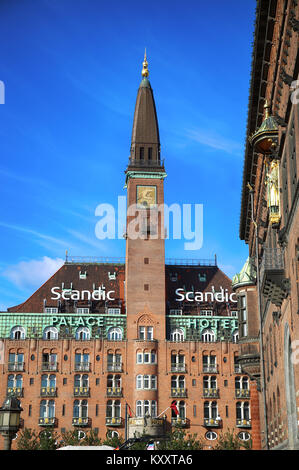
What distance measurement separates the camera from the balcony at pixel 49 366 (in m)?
91.6

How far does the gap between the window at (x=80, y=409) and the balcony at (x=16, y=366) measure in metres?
8.59

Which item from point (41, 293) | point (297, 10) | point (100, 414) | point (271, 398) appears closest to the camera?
point (297, 10)

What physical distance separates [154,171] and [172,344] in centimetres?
2554

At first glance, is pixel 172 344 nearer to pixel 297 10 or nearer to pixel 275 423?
pixel 275 423

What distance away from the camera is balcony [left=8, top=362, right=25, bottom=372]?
91.6 metres

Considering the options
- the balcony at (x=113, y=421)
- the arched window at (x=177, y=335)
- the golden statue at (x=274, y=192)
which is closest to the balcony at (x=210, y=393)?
the arched window at (x=177, y=335)

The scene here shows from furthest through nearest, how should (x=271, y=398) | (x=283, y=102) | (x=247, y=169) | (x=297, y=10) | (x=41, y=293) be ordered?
1. (x=41, y=293)
2. (x=247, y=169)
3. (x=271, y=398)
4. (x=283, y=102)
5. (x=297, y=10)

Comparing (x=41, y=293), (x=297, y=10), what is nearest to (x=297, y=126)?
(x=297, y=10)

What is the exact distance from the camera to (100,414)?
90.2 meters

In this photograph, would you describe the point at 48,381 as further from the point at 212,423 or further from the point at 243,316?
the point at 243,316

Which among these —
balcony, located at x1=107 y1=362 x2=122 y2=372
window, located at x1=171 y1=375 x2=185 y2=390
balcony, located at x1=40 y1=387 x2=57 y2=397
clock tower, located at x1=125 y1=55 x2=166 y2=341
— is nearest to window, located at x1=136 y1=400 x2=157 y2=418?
window, located at x1=171 y1=375 x2=185 y2=390

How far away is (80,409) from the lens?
90.4 meters

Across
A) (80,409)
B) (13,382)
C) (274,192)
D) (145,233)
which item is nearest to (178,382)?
(80,409)

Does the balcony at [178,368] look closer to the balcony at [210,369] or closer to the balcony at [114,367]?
the balcony at [210,369]
